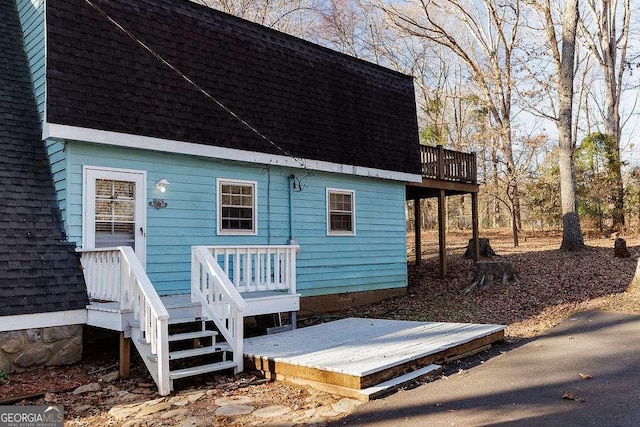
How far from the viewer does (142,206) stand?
7762 millimetres

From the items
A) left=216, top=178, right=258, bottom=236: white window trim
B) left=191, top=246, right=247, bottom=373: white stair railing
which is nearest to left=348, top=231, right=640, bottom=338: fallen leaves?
left=216, top=178, right=258, bottom=236: white window trim

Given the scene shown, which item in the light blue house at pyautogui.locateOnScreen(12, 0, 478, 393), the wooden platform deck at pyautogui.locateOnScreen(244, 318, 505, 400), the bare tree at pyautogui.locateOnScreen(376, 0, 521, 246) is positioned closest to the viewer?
the wooden platform deck at pyautogui.locateOnScreen(244, 318, 505, 400)

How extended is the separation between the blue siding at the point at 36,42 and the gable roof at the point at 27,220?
166mm

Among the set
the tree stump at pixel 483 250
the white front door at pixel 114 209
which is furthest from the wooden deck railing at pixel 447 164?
the white front door at pixel 114 209

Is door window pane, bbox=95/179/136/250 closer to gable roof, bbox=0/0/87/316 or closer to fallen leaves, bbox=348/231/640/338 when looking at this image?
gable roof, bbox=0/0/87/316

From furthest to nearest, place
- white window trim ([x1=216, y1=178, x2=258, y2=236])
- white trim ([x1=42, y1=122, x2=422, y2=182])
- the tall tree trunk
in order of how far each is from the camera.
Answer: the tall tree trunk, white window trim ([x1=216, y1=178, x2=258, y2=236]), white trim ([x1=42, y1=122, x2=422, y2=182])

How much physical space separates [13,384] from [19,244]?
177 centimetres

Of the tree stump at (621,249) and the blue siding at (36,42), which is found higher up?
the blue siding at (36,42)

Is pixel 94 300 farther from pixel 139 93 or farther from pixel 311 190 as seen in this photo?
pixel 311 190

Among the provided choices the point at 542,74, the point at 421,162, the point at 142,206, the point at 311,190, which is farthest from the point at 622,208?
the point at 142,206

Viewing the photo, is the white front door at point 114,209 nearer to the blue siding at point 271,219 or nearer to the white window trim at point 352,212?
the blue siding at point 271,219

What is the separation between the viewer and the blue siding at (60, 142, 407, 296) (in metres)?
7.77

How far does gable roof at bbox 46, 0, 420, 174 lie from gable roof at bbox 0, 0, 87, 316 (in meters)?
1.02

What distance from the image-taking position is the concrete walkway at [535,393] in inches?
163
